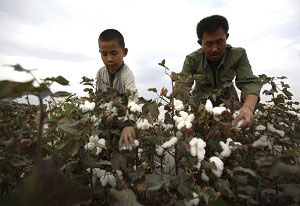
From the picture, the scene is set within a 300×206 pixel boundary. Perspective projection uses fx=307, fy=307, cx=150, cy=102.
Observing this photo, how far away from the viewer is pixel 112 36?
3.18 meters

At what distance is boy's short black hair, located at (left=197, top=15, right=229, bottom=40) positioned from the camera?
2.94 m

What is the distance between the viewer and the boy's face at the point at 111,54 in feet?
9.80

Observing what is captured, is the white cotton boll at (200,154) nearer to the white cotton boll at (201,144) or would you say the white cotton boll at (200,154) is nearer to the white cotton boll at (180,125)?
the white cotton boll at (201,144)

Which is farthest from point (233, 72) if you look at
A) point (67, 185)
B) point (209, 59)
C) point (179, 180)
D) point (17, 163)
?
point (67, 185)

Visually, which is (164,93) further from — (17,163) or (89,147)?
(17,163)

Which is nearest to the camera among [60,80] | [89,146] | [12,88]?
[12,88]

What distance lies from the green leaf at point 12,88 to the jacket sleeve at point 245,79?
2164 millimetres

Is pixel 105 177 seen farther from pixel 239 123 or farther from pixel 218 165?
pixel 239 123

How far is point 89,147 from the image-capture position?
1536 mm

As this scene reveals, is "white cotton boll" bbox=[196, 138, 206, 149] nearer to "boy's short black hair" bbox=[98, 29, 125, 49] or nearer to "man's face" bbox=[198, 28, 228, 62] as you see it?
"man's face" bbox=[198, 28, 228, 62]

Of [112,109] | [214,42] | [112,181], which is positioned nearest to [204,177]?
[112,181]

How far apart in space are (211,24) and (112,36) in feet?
3.31

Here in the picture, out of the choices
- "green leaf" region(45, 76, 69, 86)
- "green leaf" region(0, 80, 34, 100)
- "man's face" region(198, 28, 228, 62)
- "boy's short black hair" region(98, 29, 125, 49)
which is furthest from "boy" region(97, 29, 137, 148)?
"green leaf" region(0, 80, 34, 100)

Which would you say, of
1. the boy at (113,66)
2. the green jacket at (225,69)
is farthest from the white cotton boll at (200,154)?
the green jacket at (225,69)
